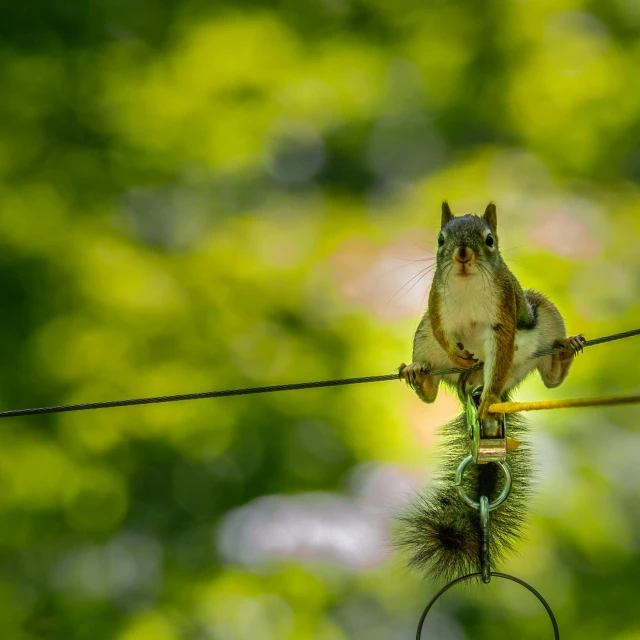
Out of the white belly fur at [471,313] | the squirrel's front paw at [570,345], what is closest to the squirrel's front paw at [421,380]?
the white belly fur at [471,313]

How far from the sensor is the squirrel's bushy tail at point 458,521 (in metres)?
2.15

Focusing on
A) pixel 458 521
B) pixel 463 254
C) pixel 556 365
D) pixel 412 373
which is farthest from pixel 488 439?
pixel 556 365

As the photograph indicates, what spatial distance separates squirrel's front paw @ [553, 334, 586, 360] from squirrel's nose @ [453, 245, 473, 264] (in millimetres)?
456

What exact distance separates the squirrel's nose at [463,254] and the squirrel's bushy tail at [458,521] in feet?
1.72

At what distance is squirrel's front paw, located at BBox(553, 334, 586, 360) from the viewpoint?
2.66 metres

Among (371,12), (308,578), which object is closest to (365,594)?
(308,578)

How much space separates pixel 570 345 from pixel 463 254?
1.67 feet

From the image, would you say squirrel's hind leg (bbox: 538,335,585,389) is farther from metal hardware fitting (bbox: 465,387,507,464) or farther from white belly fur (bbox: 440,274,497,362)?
metal hardware fitting (bbox: 465,387,507,464)

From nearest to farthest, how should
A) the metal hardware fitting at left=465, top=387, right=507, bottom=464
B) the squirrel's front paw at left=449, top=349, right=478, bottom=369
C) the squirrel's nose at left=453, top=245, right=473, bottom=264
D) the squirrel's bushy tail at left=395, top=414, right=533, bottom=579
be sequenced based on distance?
1. the metal hardware fitting at left=465, top=387, right=507, bottom=464
2. the squirrel's bushy tail at left=395, top=414, right=533, bottom=579
3. the squirrel's nose at left=453, top=245, right=473, bottom=264
4. the squirrel's front paw at left=449, top=349, right=478, bottom=369

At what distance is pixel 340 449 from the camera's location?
427cm

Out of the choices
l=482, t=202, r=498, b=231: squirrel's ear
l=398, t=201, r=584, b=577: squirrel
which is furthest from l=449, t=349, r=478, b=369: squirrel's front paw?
l=482, t=202, r=498, b=231: squirrel's ear

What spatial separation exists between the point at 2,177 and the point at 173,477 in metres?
1.84

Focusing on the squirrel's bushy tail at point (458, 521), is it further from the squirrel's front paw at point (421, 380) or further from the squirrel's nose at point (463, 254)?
the squirrel's nose at point (463, 254)

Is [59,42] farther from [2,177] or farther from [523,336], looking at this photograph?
[523,336]
